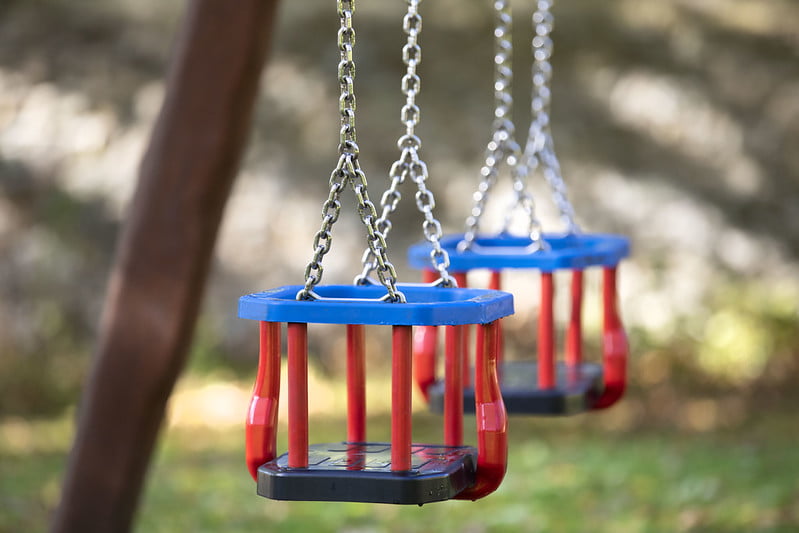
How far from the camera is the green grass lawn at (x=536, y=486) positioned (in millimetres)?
5379

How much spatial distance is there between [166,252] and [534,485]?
3.20 meters

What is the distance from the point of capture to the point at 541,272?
2.90 m

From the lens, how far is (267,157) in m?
8.35

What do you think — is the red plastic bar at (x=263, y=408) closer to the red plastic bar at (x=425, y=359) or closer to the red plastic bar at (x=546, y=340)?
the red plastic bar at (x=425, y=359)

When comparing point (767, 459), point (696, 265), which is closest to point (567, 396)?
point (767, 459)

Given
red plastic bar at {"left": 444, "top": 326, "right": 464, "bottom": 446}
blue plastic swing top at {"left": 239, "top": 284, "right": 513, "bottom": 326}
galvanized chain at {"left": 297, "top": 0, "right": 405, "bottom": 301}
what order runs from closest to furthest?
blue plastic swing top at {"left": 239, "top": 284, "right": 513, "bottom": 326} → galvanized chain at {"left": 297, "top": 0, "right": 405, "bottom": 301} → red plastic bar at {"left": 444, "top": 326, "right": 464, "bottom": 446}

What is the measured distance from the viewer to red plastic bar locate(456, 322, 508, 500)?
2.05 meters

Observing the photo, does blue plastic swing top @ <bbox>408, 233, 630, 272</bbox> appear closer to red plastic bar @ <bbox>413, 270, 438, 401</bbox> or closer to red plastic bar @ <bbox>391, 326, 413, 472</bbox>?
red plastic bar @ <bbox>413, 270, 438, 401</bbox>

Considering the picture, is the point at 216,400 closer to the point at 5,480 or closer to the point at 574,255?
the point at 5,480

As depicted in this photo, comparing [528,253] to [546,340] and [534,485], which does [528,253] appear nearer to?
[546,340]

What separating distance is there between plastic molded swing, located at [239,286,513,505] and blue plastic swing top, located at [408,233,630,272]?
21.5 inches

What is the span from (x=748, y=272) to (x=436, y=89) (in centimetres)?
279

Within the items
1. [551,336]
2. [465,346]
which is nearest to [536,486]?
[551,336]

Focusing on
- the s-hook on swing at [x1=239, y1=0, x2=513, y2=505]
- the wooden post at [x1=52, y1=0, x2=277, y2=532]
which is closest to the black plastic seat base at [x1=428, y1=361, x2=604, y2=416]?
the s-hook on swing at [x1=239, y1=0, x2=513, y2=505]
